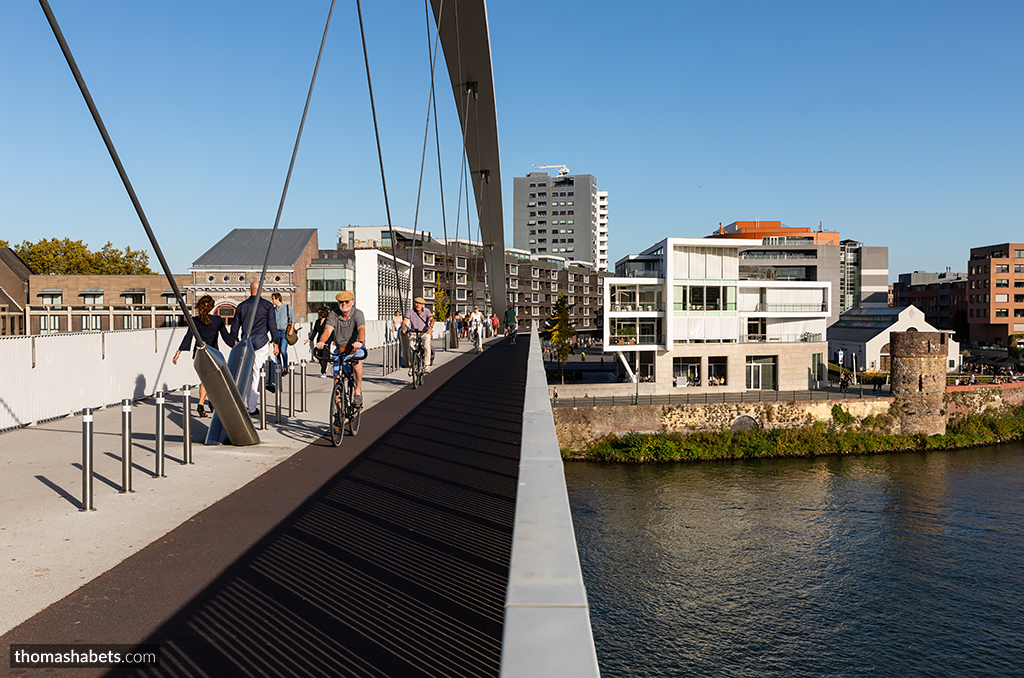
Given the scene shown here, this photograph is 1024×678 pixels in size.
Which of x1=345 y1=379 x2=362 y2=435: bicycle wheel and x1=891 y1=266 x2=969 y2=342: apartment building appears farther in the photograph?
x1=891 y1=266 x2=969 y2=342: apartment building

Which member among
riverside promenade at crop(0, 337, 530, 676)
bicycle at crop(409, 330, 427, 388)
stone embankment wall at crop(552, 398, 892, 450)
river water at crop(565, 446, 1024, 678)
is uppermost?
bicycle at crop(409, 330, 427, 388)

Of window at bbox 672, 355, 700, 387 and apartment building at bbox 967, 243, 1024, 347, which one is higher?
apartment building at bbox 967, 243, 1024, 347

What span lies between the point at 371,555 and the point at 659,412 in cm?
4545

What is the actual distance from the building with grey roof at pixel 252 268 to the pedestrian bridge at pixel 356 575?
55491mm

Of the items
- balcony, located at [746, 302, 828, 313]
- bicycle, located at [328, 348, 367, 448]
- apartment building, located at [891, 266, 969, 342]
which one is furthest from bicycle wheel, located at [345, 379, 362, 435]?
apartment building, located at [891, 266, 969, 342]

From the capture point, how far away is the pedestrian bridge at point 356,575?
2496mm

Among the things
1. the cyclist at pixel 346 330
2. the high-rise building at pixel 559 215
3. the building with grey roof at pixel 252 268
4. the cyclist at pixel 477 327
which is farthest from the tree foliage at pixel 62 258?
the high-rise building at pixel 559 215

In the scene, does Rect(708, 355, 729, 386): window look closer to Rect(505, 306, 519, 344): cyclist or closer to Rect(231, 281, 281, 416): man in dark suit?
Rect(505, 306, 519, 344): cyclist

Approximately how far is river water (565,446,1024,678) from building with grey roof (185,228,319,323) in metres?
29.6

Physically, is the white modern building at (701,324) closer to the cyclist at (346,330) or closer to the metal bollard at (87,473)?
the cyclist at (346,330)

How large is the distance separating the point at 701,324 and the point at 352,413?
46.9 metres

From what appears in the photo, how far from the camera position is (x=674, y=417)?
158 ft

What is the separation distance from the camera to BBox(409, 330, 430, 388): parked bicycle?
12594 mm

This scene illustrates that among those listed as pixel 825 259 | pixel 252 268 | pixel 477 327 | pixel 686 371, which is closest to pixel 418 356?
pixel 477 327
